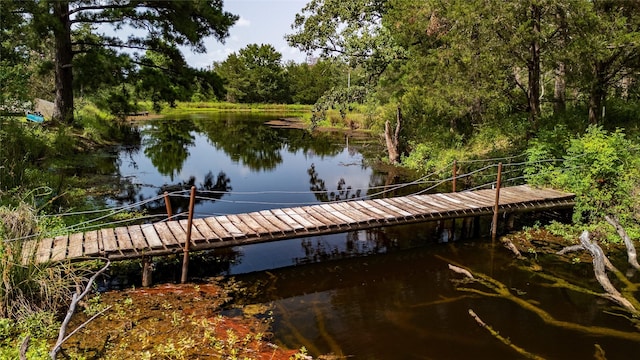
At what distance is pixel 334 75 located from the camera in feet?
225

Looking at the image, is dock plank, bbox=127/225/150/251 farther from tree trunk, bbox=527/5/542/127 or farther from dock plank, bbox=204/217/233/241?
tree trunk, bbox=527/5/542/127

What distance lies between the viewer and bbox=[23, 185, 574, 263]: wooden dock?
7.44m

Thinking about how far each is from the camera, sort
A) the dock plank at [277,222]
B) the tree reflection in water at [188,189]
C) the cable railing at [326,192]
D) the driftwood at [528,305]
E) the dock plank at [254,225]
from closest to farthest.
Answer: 1. the driftwood at [528,305]
2. the dock plank at [254,225]
3. the dock plank at [277,222]
4. the cable railing at [326,192]
5. the tree reflection in water at [188,189]

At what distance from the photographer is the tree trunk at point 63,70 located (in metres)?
18.1

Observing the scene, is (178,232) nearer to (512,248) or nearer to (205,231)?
(205,231)

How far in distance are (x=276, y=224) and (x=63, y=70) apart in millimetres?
15667

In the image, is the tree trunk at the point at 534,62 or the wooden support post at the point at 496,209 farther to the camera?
the tree trunk at the point at 534,62

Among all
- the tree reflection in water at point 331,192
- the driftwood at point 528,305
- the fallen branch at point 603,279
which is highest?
the fallen branch at point 603,279

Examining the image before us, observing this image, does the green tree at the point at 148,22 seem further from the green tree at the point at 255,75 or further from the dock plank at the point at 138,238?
the green tree at the point at 255,75

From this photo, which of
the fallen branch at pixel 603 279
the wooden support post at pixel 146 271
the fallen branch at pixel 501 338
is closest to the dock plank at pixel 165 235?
the wooden support post at pixel 146 271

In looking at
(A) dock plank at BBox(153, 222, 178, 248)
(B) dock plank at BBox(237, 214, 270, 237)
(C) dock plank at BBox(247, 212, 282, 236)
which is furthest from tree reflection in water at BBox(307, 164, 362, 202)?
(A) dock plank at BBox(153, 222, 178, 248)

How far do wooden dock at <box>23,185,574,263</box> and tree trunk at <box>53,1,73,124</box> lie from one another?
44.2 feet

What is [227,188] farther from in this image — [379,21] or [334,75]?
[334,75]

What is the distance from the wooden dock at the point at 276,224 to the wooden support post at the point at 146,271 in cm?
22
